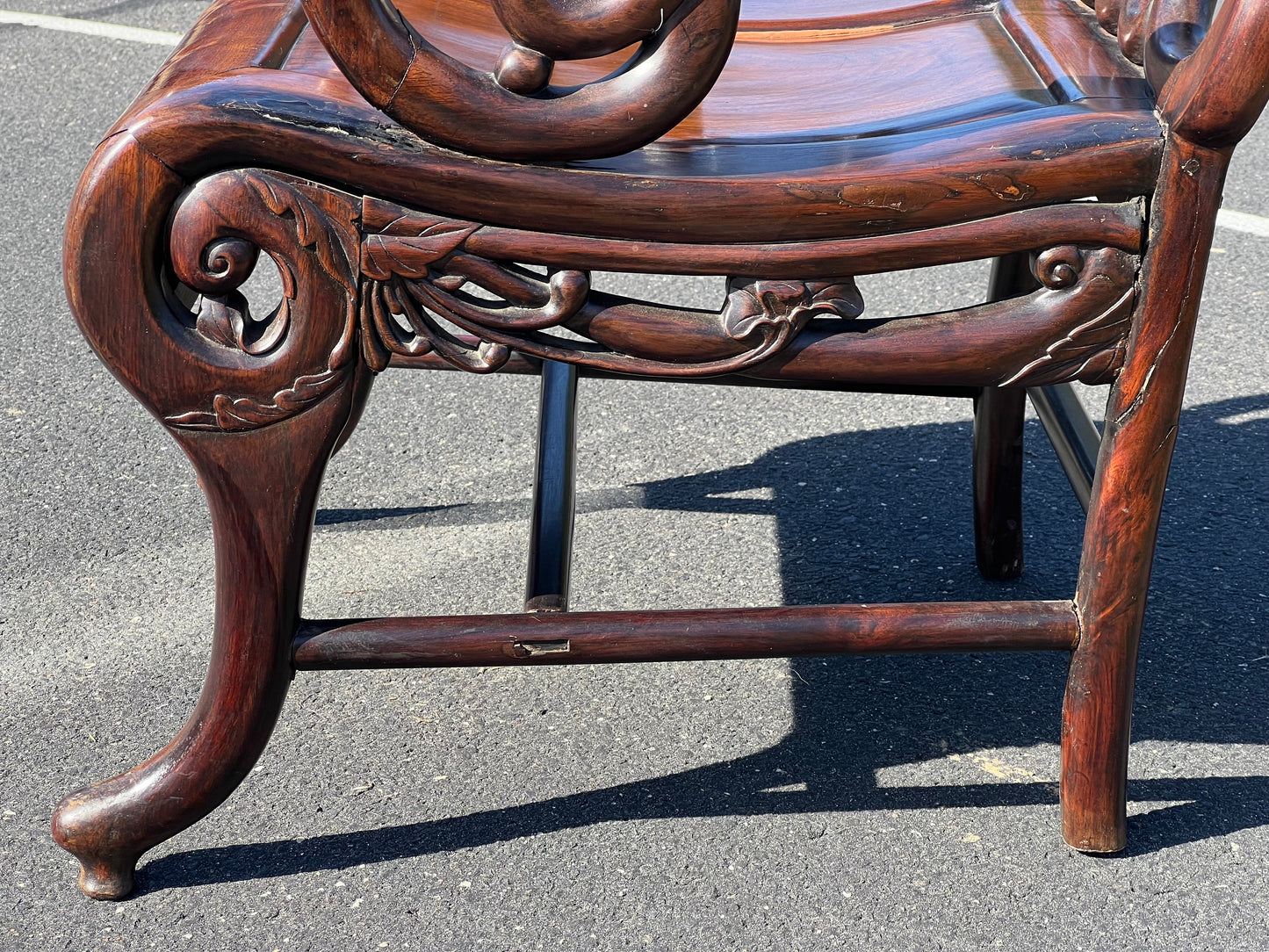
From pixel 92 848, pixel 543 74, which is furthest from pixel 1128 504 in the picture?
pixel 92 848

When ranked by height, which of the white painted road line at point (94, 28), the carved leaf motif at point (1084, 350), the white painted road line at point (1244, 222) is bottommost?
the white painted road line at point (1244, 222)

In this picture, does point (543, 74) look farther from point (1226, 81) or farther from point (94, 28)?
point (94, 28)

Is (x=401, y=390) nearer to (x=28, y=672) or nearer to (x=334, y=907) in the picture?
(x=28, y=672)

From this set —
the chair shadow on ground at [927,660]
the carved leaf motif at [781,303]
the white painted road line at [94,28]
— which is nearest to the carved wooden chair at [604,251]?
the carved leaf motif at [781,303]

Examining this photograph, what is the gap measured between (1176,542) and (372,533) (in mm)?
1073

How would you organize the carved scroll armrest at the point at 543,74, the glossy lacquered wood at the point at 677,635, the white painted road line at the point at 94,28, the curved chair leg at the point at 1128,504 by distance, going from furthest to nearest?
the white painted road line at the point at 94,28 < the glossy lacquered wood at the point at 677,635 < the curved chair leg at the point at 1128,504 < the carved scroll armrest at the point at 543,74

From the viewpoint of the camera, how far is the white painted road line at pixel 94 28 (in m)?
3.81

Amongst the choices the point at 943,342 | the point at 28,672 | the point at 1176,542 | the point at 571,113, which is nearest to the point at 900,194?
the point at 943,342

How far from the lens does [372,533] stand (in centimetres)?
182

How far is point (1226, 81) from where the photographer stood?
3.08 feet

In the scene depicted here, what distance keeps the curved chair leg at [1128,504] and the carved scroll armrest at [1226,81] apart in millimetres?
19

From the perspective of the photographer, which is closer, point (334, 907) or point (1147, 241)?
point (1147, 241)

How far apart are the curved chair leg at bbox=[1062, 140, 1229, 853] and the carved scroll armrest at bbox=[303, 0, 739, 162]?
37 centimetres

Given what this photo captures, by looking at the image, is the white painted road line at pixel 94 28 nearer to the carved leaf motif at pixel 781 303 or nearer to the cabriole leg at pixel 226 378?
the cabriole leg at pixel 226 378
